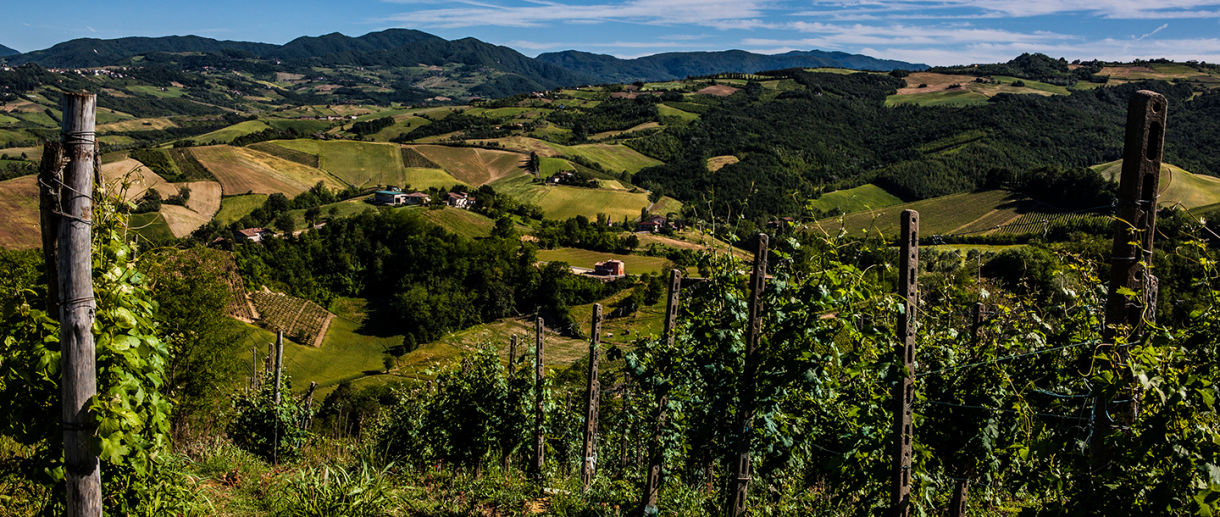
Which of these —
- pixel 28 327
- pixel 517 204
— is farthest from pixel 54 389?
pixel 517 204

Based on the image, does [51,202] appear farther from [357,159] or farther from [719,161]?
[719,161]

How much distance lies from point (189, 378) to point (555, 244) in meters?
60.9

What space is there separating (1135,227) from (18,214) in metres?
78.7

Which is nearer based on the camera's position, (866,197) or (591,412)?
(591,412)

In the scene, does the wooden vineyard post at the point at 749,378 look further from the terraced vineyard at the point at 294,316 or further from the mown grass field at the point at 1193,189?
the mown grass field at the point at 1193,189

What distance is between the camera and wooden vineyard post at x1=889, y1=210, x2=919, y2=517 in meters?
Result: 4.22

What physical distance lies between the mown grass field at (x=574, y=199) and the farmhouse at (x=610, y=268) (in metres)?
24.3

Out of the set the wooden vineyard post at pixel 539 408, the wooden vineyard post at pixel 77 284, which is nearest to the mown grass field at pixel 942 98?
the wooden vineyard post at pixel 539 408

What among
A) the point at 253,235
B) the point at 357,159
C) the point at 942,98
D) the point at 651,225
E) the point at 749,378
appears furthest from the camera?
the point at 942,98

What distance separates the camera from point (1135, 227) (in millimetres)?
3547

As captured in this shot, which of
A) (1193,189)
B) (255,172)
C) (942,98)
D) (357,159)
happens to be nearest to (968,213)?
(1193,189)

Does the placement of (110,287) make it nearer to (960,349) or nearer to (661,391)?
(661,391)

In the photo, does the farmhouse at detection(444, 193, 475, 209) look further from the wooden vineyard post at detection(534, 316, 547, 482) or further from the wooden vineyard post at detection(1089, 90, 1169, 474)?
the wooden vineyard post at detection(1089, 90, 1169, 474)

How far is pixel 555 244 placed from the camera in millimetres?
78938
